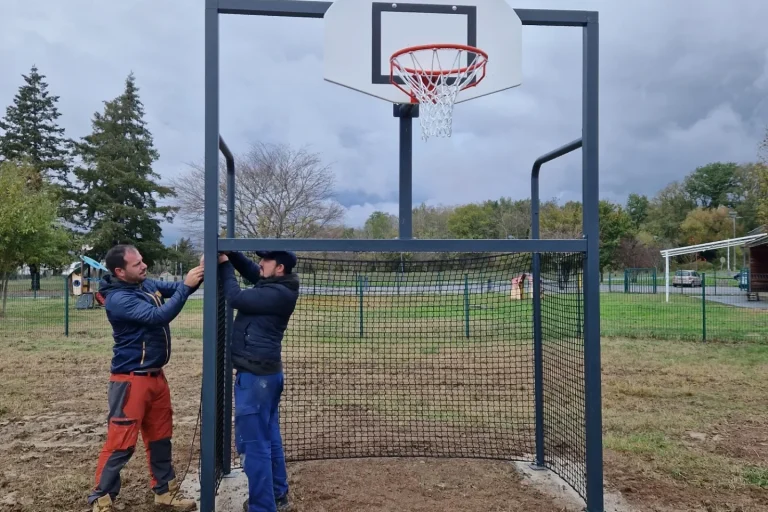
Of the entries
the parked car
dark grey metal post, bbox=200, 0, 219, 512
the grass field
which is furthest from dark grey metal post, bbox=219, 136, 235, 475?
the parked car

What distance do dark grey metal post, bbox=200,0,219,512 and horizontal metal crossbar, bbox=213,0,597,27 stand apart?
150 mm

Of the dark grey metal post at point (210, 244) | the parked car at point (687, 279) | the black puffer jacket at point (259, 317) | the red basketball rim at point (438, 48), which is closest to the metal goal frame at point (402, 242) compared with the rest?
the dark grey metal post at point (210, 244)

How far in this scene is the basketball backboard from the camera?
4121mm

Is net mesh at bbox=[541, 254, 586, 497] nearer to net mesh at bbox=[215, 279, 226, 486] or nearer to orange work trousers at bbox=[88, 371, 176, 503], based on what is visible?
net mesh at bbox=[215, 279, 226, 486]

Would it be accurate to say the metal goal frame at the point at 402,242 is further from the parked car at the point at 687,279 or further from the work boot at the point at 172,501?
the parked car at the point at 687,279

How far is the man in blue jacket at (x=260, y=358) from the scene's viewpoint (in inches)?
142

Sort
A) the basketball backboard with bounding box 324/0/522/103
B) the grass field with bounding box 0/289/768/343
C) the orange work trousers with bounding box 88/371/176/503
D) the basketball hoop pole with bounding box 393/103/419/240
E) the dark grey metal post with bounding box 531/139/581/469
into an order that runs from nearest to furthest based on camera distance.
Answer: the orange work trousers with bounding box 88/371/176/503, the basketball hoop pole with bounding box 393/103/419/240, the basketball backboard with bounding box 324/0/522/103, the dark grey metal post with bounding box 531/139/581/469, the grass field with bounding box 0/289/768/343

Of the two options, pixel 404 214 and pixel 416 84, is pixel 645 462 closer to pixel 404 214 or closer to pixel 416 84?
pixel 404 214

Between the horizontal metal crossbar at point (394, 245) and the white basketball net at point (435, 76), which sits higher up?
the white basketball net at point (435, 76)

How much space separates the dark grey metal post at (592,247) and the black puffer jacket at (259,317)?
6.29 feet

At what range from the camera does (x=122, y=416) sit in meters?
3.71

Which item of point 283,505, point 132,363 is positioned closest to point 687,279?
point 283,505

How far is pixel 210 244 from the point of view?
3.63 meters

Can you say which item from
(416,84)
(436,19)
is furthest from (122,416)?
(436,19)
